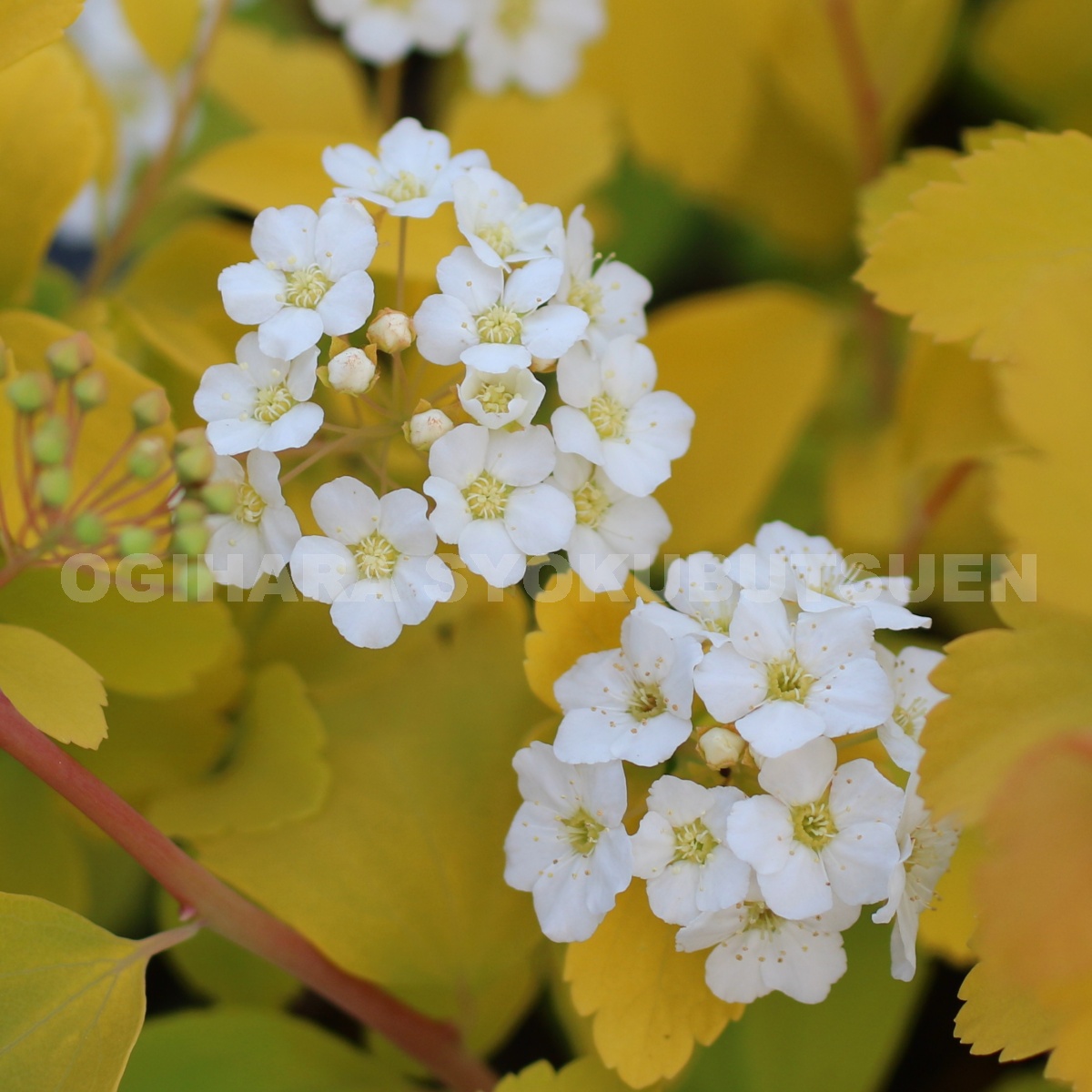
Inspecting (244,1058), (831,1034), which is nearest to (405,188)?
(244,1058)

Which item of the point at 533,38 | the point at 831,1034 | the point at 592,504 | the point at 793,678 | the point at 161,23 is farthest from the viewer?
the point at 533,38

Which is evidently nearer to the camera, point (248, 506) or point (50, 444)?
point (50, 444)

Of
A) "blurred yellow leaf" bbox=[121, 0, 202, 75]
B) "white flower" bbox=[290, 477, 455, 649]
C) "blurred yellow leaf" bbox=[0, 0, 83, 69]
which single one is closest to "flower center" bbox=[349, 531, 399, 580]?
"white flower" bbox=[290, 477, 455, 649]

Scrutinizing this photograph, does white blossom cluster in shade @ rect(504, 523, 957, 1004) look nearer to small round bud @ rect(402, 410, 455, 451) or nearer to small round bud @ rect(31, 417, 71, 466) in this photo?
small round bud @ rect(402, 410, 455, 451)

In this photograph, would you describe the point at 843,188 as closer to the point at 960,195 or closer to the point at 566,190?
the point at 566,190

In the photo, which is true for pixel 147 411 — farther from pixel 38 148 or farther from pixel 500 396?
pixel 38 148

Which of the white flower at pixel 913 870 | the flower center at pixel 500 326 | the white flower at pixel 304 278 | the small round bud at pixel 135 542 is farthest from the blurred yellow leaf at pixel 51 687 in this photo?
the white flower at pixel 913 870

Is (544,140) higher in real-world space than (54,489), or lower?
lower

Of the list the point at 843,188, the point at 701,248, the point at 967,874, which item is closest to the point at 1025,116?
the point at 843,188
